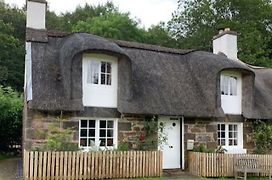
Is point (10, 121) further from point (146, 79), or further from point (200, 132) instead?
point (200, 132)

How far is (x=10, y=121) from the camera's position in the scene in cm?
2022

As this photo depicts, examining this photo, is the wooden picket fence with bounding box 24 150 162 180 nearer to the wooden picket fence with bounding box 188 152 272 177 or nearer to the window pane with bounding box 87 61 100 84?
the wooden picket fence with bounding box 188 152 272 177

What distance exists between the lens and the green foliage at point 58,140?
11.9 m

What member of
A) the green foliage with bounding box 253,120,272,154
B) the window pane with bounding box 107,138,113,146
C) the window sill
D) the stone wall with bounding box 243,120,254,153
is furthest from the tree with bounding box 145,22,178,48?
the window pane with bounding box 107,138,113,146

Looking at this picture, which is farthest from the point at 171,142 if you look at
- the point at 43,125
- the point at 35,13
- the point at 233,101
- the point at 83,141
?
the point at 35,13

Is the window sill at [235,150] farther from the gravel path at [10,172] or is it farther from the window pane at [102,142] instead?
the gravel path at [10,172]

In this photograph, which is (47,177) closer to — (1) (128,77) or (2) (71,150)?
(2) (71,150)

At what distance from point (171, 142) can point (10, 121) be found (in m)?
10.0

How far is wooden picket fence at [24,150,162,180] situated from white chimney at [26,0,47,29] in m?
5.75

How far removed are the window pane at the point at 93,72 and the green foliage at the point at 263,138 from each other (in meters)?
8.28

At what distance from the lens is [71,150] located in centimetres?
1209

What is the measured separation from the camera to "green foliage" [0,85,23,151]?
19.6 metres

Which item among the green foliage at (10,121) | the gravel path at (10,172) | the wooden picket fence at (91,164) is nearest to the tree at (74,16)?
the green foliage at (10,121)

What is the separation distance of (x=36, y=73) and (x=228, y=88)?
8.95m
